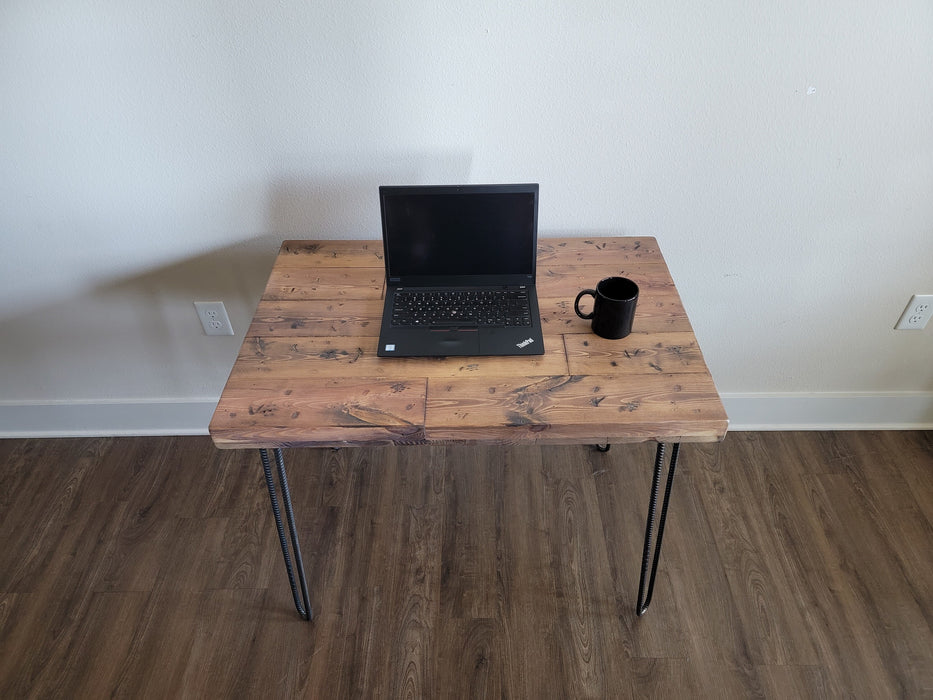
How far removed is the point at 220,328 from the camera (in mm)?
1769

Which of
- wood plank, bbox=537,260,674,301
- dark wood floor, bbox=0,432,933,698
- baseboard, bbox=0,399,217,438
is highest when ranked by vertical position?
wood plank, bbox=537,260,674,301

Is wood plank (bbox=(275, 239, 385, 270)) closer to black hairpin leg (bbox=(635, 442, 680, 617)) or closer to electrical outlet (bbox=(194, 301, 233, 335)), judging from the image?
electrical outlet (bbox=(194, 301, 233, 335))

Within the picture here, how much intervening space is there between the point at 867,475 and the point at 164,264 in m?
2.00

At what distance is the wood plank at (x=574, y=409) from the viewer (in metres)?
1.06

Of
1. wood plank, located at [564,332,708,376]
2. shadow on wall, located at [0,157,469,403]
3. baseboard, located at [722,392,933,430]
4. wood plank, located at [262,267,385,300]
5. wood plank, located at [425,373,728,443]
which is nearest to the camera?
wood plank, located at [425,373,728,443]

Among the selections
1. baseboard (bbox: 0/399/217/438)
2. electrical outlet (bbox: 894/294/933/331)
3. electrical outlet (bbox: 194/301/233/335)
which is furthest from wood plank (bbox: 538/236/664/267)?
baseboard (bbox: 0/399/217/438)

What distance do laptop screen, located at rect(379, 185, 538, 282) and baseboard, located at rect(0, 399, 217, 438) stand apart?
97 cm

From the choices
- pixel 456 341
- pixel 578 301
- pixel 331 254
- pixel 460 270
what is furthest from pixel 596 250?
pixel 331 254

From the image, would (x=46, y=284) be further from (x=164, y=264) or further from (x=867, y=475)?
(x=867, y=475)

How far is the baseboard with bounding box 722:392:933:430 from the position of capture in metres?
1.90

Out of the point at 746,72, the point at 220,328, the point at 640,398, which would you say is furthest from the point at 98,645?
the point at 746,72

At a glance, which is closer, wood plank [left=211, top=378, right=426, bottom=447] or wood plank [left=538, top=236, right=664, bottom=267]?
wood plank [left=211, top=378, right=426, bottom=447]

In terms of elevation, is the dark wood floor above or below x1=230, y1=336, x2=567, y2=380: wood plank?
below

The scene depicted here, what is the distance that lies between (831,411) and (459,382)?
53.7 inches
